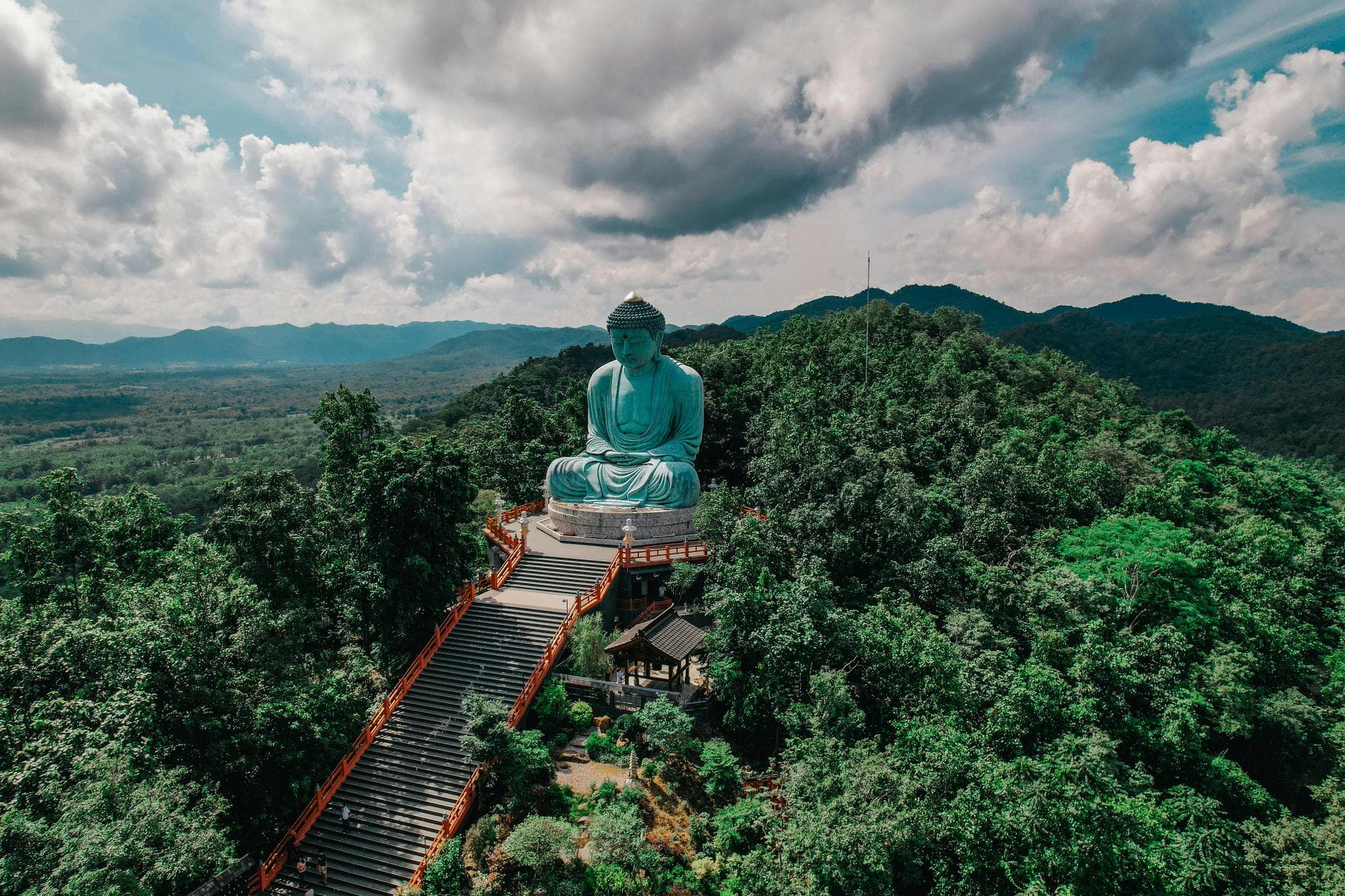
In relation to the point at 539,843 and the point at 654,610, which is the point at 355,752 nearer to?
the point at 539,843

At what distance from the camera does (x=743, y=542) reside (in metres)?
17.5

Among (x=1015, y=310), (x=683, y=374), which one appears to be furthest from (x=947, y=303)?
(x=683, y=374)

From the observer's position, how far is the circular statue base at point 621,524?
23.0 m

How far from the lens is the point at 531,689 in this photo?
17406 millimetres

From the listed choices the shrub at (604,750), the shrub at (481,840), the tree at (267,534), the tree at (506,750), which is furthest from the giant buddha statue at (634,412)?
the shrub at (481,840)

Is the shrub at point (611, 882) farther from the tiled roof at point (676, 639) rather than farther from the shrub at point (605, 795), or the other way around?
the tiled roof at point (676, 639)

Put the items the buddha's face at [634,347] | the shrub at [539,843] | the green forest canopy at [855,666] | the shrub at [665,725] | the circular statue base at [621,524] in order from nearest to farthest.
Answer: the green forest canopy at [855,666] → the shrub at [539,843] → the shrub at [665,725] → the circular statue base at [621,524] → the buddha's face at [634,347]

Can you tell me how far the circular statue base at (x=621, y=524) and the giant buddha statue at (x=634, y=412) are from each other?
1.13 meters

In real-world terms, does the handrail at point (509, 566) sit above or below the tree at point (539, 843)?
above

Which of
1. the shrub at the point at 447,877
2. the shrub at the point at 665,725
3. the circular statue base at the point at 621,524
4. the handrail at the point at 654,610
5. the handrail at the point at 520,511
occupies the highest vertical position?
the circular statue base at the point at 621,524

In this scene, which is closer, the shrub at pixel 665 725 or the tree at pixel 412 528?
the shrub at pixel 665 725

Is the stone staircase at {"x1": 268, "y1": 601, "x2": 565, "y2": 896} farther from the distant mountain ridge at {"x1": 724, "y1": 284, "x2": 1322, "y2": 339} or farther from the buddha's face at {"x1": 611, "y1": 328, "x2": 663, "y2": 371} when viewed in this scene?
the distant mountain ridge at {"x1": 724, "y1": 284, "x2": 1322, "y2": 339}

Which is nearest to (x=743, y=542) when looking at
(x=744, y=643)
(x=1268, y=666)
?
(x=744, y=643)

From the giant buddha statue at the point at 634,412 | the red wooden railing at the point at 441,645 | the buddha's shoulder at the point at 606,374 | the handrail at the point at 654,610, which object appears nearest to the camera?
the red wooden railing at the point at 441,645
